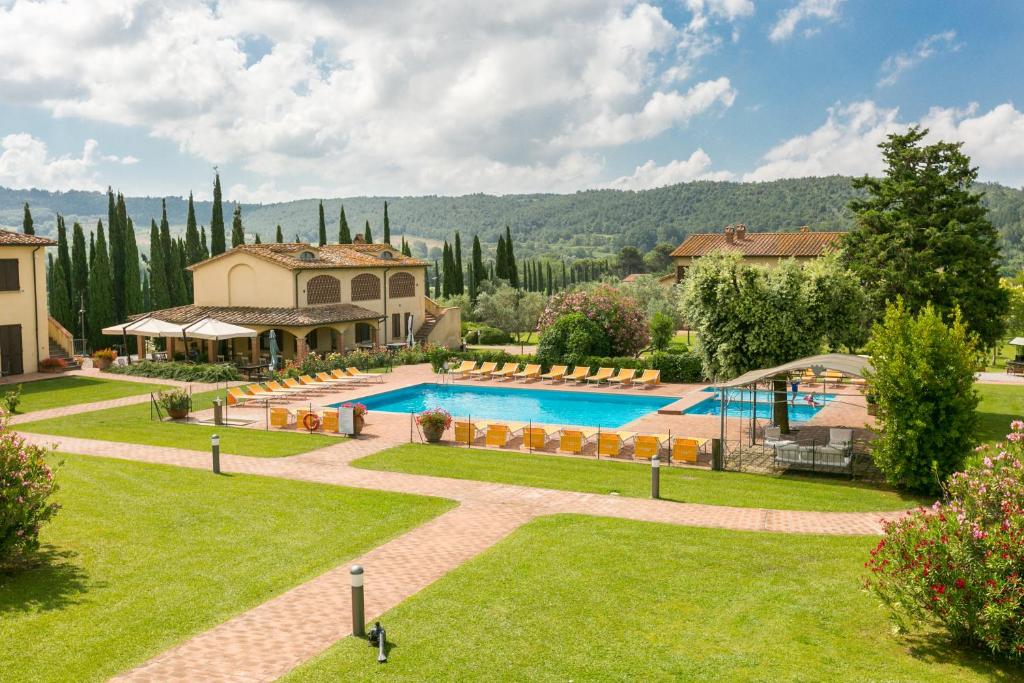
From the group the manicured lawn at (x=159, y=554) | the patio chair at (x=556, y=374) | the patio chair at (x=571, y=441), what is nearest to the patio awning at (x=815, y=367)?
the patio chair at (x=571, y=441)

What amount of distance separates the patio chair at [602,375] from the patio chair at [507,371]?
3.46 metres

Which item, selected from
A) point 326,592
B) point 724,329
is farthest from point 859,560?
point 724,329

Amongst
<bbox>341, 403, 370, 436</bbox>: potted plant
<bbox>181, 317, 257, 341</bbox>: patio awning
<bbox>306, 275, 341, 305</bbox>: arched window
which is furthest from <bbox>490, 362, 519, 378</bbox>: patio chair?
<bbox>341, 403, 370, 436</bbox>: potted plant

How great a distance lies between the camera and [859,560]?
37.3ft

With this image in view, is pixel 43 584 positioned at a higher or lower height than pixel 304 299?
lower

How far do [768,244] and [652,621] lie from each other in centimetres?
6352

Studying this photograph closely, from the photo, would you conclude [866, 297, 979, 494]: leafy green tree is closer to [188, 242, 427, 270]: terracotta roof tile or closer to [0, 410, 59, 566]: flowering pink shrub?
[0, 410, 59, 566]: flowering pink shrub

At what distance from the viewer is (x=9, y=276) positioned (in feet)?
105

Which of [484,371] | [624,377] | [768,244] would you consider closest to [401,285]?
[484,371]

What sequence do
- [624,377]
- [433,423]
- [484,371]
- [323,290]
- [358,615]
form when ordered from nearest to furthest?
1. [358,615]
2. [433,423]
3. [624,377]
4. [484,371]
5. [323,290]

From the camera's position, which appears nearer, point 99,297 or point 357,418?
point 357,418

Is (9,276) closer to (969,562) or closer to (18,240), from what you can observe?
(18,240)

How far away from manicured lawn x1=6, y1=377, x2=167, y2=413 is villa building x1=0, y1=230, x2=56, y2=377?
207 centimetres

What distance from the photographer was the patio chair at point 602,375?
3256 centimetres
